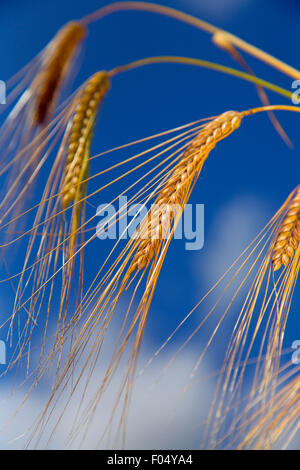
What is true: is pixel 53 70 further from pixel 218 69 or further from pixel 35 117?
pixel 218 69

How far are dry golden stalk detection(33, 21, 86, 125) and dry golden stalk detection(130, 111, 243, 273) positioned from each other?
0.21m

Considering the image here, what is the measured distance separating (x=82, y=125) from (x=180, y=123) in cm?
57

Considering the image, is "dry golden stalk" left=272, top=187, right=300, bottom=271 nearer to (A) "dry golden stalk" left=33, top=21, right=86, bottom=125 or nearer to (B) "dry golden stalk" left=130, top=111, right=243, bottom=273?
(B) "dry golden stalk" left=130, top=111, right=243, bottom=273

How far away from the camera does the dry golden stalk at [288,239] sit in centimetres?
55

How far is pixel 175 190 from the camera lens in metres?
0.56

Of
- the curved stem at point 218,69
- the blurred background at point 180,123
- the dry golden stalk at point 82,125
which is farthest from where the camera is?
the blurred background at point 180,123

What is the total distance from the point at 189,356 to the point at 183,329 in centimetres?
9

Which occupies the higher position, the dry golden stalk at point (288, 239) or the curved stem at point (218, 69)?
the curved stem at point (218, 69)

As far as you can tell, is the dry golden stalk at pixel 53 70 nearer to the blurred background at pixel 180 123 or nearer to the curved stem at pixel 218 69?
the curved stem at pixel 218 69

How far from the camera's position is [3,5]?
117cm

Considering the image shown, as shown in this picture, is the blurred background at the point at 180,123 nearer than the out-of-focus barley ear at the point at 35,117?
No

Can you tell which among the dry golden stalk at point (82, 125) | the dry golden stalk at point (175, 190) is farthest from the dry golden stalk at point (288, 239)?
the dry golden stalk at point (82, 125)

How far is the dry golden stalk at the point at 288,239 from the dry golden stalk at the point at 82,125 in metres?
0.29

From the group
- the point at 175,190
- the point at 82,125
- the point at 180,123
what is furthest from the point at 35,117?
the point at 180,123
